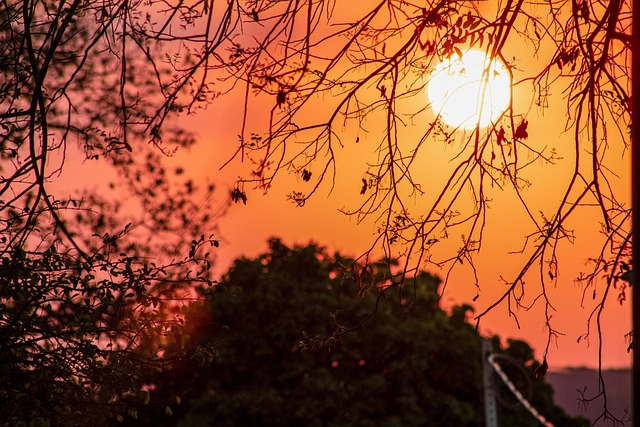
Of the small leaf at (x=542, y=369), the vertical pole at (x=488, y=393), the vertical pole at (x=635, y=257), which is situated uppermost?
the vertical pole at (x=488, y=393)

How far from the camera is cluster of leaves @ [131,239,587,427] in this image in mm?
24688

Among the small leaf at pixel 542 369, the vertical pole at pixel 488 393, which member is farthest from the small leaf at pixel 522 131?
the vertical pole at pixel 488 393

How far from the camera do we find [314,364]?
2553cm

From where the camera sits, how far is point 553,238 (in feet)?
26.5

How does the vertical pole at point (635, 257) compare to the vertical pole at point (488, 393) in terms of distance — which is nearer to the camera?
the vertical pole at point (635, 257)

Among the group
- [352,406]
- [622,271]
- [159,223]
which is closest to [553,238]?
[622,271]

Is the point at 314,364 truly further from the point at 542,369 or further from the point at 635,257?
the point at 635,257

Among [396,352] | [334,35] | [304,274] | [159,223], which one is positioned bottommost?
[334,35]

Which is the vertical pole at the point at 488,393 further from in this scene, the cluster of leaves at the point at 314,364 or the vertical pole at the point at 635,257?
the vertical pole at the point at 635,257

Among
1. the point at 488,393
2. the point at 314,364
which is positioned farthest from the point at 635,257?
the point at 314,364

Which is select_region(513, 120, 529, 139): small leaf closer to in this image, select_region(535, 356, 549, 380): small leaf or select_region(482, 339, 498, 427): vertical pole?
select_region(535, 356, 549, 380): small leaf

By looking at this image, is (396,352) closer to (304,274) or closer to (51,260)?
(304,274)

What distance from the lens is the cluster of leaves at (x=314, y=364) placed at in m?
24.7

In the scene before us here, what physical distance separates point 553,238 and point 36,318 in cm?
411
